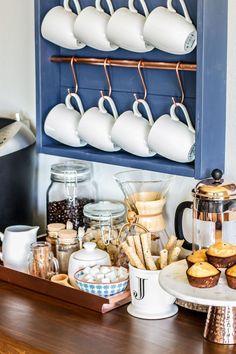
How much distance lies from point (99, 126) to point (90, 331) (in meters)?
0.60

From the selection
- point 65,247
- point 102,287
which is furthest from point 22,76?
point 102,287

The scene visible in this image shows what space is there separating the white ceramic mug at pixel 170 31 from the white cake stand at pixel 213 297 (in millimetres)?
546

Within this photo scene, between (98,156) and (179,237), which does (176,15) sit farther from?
(179,237)

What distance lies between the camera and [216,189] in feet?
5.88

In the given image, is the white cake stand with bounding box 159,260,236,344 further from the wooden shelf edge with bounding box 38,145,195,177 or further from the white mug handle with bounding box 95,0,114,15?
the white mug handle with bounding box 95,0,114,15

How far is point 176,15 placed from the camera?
1.87 meters

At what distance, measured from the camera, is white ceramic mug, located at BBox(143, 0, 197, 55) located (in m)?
1.84

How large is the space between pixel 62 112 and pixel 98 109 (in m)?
0.12

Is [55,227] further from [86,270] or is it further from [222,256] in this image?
[222,256]

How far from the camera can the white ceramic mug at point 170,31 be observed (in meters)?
1.84

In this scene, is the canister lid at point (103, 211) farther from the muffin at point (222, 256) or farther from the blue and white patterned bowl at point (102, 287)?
the muffin at point (222, 256)

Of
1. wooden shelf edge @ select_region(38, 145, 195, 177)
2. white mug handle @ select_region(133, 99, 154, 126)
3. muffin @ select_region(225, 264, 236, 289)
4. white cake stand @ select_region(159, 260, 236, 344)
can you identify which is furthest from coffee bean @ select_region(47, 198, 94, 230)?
muffin @ select_region(225, 264, 236, 289)

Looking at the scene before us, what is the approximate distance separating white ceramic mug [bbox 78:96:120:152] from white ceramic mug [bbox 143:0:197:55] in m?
0.29


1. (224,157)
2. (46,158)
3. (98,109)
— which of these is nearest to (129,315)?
(224,157)
